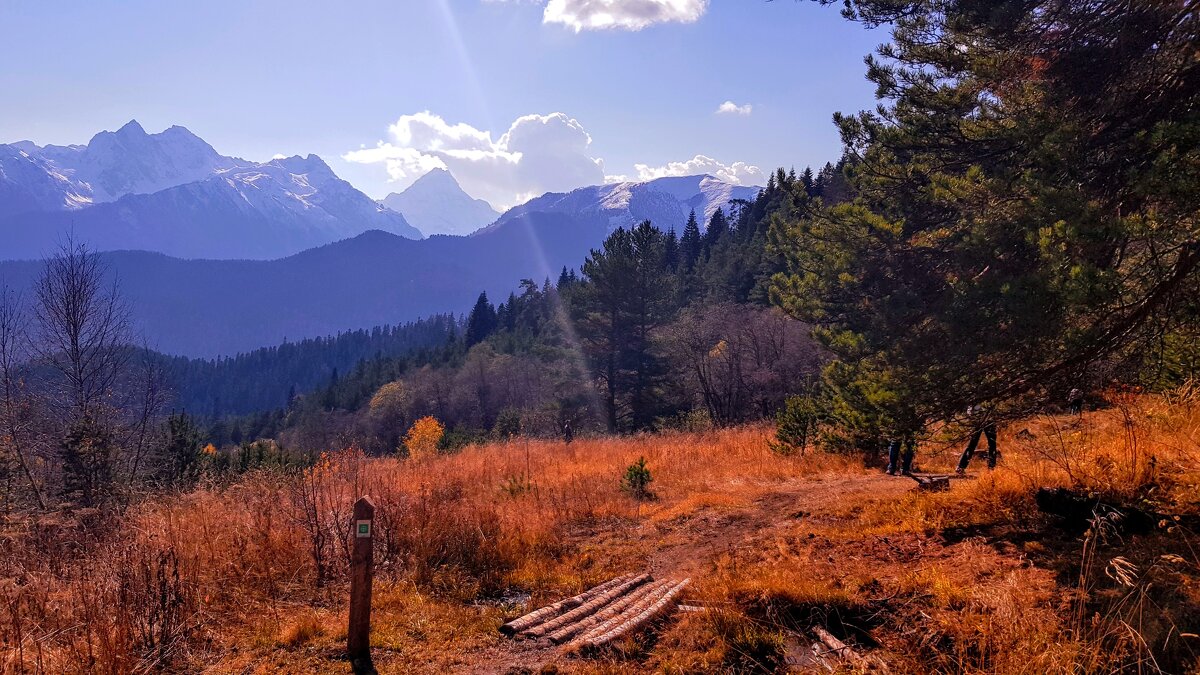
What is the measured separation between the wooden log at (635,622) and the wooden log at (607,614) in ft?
0.61

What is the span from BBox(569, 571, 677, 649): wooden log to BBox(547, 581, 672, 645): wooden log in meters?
0.02

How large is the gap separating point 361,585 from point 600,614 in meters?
1.87

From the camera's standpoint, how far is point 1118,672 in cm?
273

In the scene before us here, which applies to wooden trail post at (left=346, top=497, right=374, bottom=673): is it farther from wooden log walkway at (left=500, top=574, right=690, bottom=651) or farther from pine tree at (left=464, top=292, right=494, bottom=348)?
pine tree at (left=464, top=292, right=494, bottom=348)

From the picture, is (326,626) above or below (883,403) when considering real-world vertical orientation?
below

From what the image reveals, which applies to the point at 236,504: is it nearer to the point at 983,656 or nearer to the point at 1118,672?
the point at 983,656

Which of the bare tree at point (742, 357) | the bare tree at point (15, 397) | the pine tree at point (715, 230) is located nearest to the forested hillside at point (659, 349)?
the bare tree at point (742, 357)

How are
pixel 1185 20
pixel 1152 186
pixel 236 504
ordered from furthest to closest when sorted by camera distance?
1. pixel 236 504
2. pixel 1185 20
3. pixel 1152 186

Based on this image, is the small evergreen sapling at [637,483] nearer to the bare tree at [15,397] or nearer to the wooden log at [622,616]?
the wooden log at [622,616]

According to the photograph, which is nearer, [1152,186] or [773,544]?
[1152,186]

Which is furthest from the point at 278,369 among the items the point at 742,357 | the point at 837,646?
the point at 837,646

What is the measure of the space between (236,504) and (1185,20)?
1070 centimetres

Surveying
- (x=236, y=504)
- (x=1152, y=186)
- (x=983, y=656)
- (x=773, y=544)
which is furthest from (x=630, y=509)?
(x=1152, y=186)

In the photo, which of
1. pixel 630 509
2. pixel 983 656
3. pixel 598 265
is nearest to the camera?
pixel 983 656
